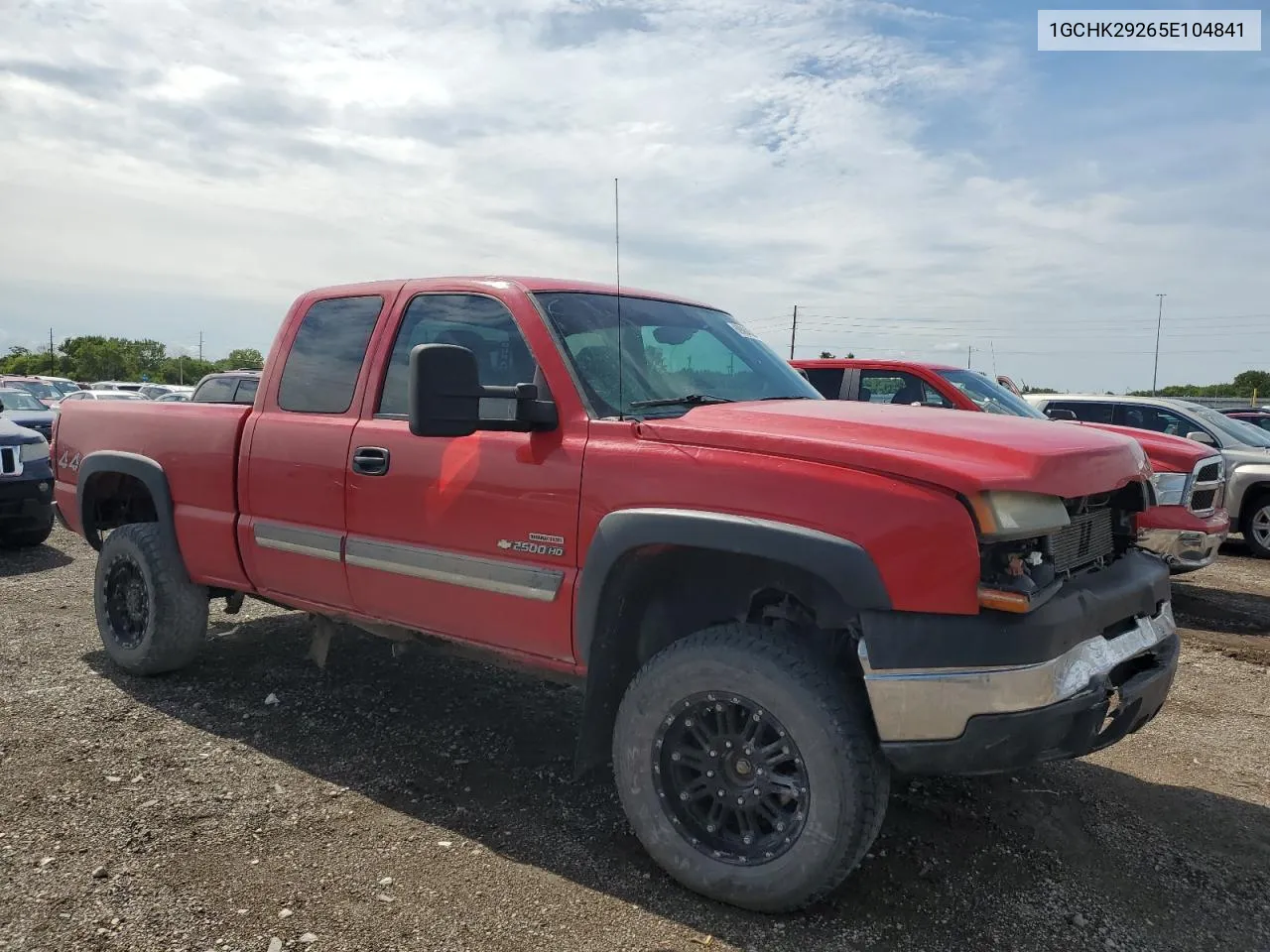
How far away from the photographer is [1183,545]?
23.2 feet

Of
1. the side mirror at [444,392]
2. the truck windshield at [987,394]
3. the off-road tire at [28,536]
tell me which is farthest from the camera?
the off-road tire at [28,536]

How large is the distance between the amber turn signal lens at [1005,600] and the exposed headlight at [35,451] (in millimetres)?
8560

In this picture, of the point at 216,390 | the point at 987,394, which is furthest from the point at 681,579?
the point at 216,390

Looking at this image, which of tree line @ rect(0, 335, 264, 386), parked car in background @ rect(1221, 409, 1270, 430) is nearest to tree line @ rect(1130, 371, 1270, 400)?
parked car in background @ rect(1221, 409, 1270, 430)

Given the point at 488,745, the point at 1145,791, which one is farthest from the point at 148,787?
the point at 1145,791

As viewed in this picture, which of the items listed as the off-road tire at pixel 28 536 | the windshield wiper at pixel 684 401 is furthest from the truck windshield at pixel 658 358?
the off-road tire at pixel 28 536

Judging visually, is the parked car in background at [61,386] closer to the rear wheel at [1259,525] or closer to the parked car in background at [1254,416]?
the rear wheel at [1259,525]

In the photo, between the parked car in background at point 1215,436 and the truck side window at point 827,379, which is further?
the parked car in background at point 1215,436

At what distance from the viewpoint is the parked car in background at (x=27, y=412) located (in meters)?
13.5

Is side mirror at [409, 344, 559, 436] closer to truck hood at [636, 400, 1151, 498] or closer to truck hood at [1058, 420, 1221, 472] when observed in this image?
truck hood at [636, 400, 1151, 498]

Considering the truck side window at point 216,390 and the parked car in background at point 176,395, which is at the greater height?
the truck side window at point 216,390

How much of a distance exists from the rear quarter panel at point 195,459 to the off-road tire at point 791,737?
7.83ft

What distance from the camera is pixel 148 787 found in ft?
12.0

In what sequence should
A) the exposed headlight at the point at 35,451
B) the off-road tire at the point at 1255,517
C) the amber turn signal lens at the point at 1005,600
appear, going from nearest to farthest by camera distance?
the amber turn signal lens at the point at 1005,600 < the exposed headlight at the point at 35,451 < the off-road tire at the point at 1255,517
